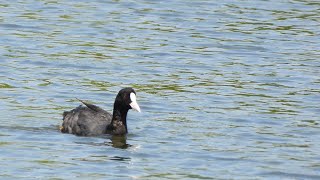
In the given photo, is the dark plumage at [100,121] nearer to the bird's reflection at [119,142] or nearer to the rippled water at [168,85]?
the bird's reflection at [119,142]

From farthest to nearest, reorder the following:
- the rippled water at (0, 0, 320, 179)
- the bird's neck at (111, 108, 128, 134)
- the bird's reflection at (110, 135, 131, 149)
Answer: the bird's neck at (111, 108, 128, 134) < the bird's reflection at (110, 135, 131, 149) < the rippled water at (0, 0, 320, 179)

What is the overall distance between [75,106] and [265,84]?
3.60m

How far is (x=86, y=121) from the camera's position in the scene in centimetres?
1711

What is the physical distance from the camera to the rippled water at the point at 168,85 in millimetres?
14977

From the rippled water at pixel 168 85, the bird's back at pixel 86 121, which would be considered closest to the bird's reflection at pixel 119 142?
the rippled water at pixel 168 85

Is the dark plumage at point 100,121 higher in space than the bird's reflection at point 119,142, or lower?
higher

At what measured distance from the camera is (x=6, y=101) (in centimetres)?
A: 1828

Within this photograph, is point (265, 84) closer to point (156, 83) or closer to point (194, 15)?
point (156, 83)

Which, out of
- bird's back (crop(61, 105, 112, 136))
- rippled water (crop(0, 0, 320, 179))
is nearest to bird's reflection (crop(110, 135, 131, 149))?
rippled water (crop(0, 0, 320, 179))

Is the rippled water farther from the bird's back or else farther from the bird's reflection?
Answer: the bird's back

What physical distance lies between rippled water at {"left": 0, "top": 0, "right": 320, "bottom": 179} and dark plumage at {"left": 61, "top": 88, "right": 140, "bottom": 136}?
202 mm

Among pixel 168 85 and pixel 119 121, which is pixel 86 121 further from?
pixel 168 85

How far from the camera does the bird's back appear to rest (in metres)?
16.9

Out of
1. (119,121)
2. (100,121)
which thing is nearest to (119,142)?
(119,121)
